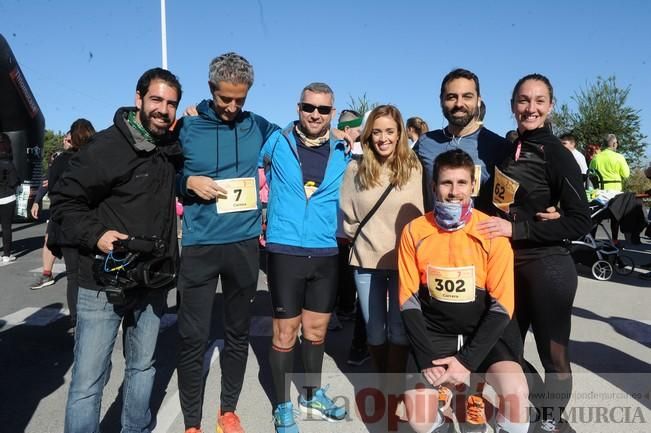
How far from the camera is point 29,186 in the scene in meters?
13.0

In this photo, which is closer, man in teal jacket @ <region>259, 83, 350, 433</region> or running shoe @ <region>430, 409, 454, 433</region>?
running shoe @ <region>430, 409, 454, 433</region>

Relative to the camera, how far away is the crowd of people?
84.2 inches

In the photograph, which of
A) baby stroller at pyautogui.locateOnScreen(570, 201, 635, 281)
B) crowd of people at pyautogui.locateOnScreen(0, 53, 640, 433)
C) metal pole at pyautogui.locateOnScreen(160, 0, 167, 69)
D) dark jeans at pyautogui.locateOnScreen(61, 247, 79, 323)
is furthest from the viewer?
metal pole at pyautogui.locateOnScreen(160, 0, 167, 69)

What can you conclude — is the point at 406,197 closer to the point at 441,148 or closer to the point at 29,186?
the point at 441,148

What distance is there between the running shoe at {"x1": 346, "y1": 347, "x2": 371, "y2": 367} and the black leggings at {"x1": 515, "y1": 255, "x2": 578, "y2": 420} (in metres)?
1.68

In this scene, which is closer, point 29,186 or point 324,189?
point 324,189

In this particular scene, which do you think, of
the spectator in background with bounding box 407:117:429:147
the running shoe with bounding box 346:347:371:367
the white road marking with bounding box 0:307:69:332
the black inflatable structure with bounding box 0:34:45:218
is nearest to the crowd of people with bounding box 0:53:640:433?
the running shoe with bounding box 346:347:371:367

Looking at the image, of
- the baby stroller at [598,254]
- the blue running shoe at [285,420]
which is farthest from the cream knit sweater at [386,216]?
the baby stroller at [598,254]

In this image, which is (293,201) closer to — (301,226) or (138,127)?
(301,226)

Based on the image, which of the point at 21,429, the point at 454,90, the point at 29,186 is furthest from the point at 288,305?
the point at 29,186

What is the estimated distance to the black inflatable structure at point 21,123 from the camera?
471 inches

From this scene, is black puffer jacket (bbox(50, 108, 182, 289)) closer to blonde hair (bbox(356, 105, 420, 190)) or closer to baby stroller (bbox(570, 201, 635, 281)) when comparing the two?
blonde hair (bbox(356, 105, 420, 190))

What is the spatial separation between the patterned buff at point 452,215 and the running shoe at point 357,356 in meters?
1.98

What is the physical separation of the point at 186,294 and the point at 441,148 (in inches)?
68.4
